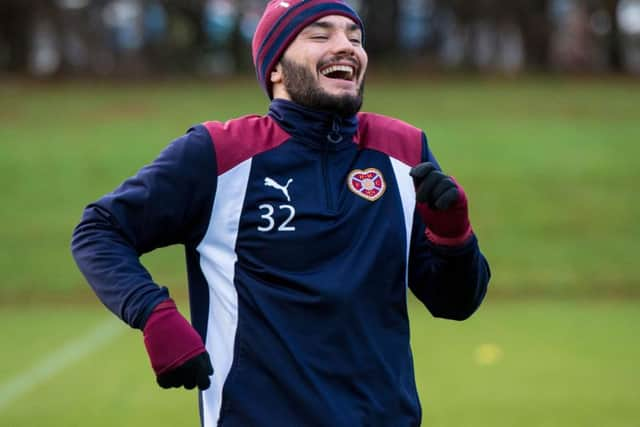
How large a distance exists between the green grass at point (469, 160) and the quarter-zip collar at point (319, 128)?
33.8ft

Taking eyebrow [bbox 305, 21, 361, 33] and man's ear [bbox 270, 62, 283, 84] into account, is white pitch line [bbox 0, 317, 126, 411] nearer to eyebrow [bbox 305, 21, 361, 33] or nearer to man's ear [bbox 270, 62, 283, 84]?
man's ear [bbox 270, 62, 283, 84]

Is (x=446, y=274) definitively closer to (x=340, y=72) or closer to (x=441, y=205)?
(x=441, y=205)

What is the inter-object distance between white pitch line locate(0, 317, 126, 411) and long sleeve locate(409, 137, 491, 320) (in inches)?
196

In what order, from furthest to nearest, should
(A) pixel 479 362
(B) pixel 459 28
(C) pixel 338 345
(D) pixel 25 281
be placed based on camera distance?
(B) pixel 459 28 < (D) pixel 25 281 < (A) pixel 479 362 < (C) pixel 338 345

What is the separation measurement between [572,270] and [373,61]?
22465 millimetres

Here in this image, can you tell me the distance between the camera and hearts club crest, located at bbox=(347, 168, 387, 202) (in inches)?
150

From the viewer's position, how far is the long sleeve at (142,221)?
11.9 feet

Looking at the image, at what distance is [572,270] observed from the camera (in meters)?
15.1

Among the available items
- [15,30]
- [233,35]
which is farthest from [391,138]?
[233,35]

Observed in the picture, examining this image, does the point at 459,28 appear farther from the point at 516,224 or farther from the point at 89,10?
the point at 516,224

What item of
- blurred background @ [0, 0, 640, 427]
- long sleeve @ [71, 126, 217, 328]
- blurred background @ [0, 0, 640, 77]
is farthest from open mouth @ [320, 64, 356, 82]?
blurred background @ [0, 0, 640, 77]

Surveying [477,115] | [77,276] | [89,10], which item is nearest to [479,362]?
[77,276]

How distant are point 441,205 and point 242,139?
26.5 inches

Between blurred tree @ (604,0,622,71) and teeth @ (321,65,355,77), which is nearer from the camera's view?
teeth @ (321,65,355,77)
